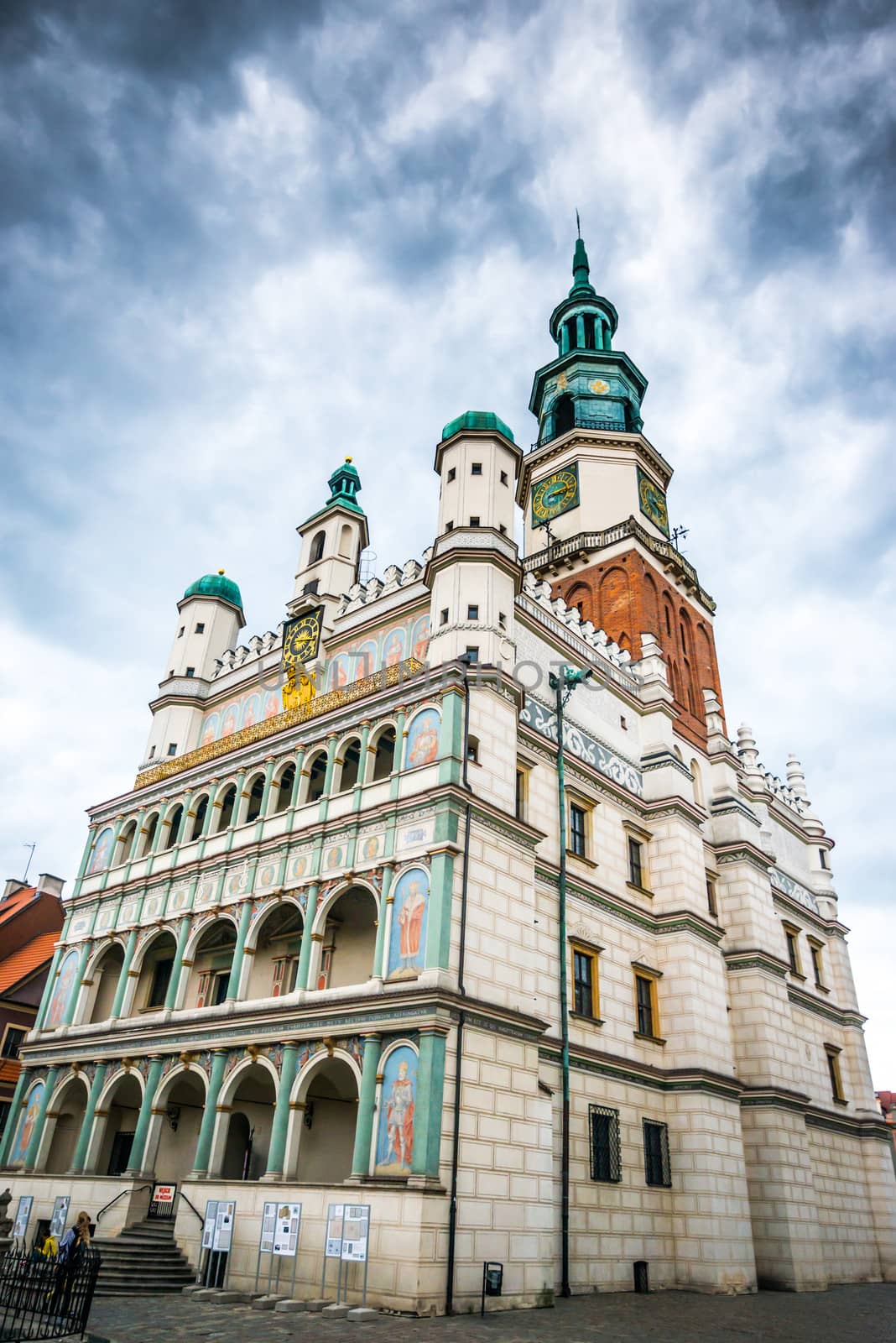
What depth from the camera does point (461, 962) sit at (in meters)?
22.1

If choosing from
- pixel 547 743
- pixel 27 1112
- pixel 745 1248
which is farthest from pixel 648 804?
pixel 27 1112

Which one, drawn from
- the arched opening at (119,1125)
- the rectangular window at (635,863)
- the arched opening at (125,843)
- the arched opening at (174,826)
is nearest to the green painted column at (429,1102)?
the arched opening at (119,1125)

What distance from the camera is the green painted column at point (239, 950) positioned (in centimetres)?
2611

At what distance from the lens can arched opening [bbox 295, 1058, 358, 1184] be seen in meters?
25.4

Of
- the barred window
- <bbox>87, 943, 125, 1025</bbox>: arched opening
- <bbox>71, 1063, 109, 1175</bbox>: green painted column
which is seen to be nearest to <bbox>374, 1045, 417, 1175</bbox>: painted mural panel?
the barred window

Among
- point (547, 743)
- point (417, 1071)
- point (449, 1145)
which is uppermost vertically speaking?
point (547, 743)

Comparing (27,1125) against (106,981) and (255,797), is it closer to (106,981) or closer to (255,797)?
(106,981)

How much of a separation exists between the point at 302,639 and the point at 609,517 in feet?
53.1

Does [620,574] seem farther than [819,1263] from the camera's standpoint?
Yes

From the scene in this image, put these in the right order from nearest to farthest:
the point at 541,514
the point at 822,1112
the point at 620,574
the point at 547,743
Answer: the point at 547,743, the point at 822,1112, the point at 620,574, the point at 541,514

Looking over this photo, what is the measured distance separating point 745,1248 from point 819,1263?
496 cm

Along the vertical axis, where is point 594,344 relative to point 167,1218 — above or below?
above

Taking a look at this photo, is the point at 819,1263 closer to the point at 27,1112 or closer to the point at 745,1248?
the point at 745,1248

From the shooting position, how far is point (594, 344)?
174 feet
